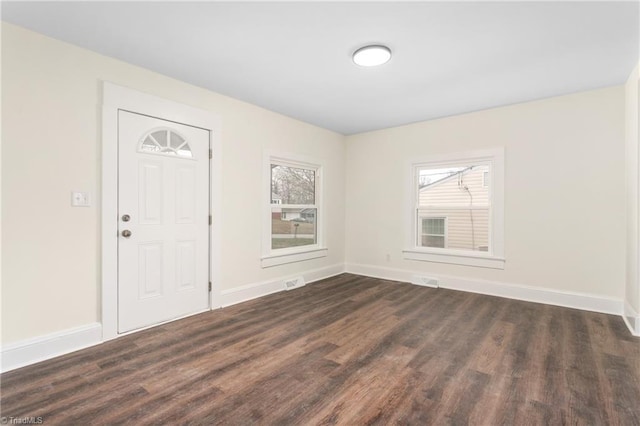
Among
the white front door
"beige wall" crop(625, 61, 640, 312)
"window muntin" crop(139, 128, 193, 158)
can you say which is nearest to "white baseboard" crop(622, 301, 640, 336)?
"beige wall" crop(625, 61, 640, 312)

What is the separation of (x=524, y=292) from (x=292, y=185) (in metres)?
3.56

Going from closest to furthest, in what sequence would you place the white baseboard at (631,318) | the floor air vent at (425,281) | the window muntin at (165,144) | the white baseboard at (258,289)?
the white baseboard at (631,318) → the window muntin at (165,144) → the white baseboard at (258,289) → the floor air vent at (425,281)

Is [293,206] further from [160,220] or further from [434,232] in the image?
[434,232]

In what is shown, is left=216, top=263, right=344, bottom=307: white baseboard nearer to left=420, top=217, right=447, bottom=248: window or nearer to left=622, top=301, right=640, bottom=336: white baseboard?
left=420, top=217, right=447, bottom=248: window

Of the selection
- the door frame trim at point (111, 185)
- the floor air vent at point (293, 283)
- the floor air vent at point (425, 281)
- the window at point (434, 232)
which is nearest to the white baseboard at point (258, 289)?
the floor air vent at point (293, 283)

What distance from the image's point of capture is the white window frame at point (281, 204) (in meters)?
4.25

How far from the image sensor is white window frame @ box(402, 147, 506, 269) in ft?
13.6

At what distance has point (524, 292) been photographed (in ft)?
13.0

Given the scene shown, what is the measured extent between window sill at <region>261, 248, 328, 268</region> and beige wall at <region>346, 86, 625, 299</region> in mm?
1622

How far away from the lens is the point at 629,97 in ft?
10.5

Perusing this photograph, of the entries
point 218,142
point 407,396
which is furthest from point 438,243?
point 218,142

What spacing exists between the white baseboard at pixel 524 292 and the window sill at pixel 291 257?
112 centimetres

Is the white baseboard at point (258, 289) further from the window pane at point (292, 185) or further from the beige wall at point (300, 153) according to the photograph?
the window pane at point (292, 185)

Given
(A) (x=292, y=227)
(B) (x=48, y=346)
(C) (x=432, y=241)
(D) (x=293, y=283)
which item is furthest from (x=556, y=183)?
(B) (x=48, y=346)
